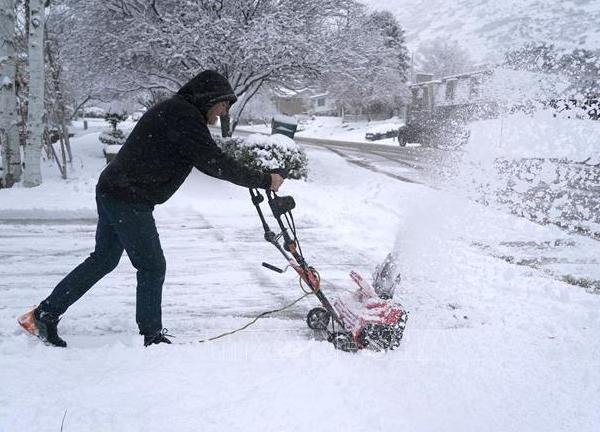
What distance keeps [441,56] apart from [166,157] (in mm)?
64667

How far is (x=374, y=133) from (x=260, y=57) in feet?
77.2

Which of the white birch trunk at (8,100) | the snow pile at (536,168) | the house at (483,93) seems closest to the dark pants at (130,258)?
Answer: the snow pile at (536,168)

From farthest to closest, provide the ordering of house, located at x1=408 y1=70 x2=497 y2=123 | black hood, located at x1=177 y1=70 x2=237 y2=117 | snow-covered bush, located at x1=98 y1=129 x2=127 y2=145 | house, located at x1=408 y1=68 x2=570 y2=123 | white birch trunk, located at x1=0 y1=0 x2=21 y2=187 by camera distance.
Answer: house, located at x1=408 y1=70 x2=497 y2=123 < snow-covered bush, located at x1=98 y1=129 x2=127 y2=145 < house, located at x1=408 y1=68 x2=570 y2=123 < white birch trunk, located at x1=0 y1=0 x2=21 y2=187 < black hood, located at x1=177 y1=70 x2=237 y2=117

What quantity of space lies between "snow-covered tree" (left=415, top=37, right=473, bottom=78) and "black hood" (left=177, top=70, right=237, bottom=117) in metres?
61.1

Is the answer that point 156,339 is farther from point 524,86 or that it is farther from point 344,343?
point 524,86

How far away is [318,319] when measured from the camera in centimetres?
348

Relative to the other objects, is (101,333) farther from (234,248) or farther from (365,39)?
(365,39)

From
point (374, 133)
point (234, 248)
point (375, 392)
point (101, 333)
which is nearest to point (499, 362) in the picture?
point (375, 392)

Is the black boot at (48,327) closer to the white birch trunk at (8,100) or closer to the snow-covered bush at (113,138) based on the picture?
the white birch trunk at (8,100)

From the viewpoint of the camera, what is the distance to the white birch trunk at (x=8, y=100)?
9531 millimetres

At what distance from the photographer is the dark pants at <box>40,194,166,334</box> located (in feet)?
9.45

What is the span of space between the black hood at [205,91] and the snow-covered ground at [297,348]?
151cm

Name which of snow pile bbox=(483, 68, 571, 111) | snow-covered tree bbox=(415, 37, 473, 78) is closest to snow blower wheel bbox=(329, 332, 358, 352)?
snow pile bbox=(483, 68, 571, 111)

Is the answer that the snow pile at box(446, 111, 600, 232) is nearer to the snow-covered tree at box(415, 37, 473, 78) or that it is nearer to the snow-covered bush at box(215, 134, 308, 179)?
the snow-covered bush at box(215, 134, 308, 179)
